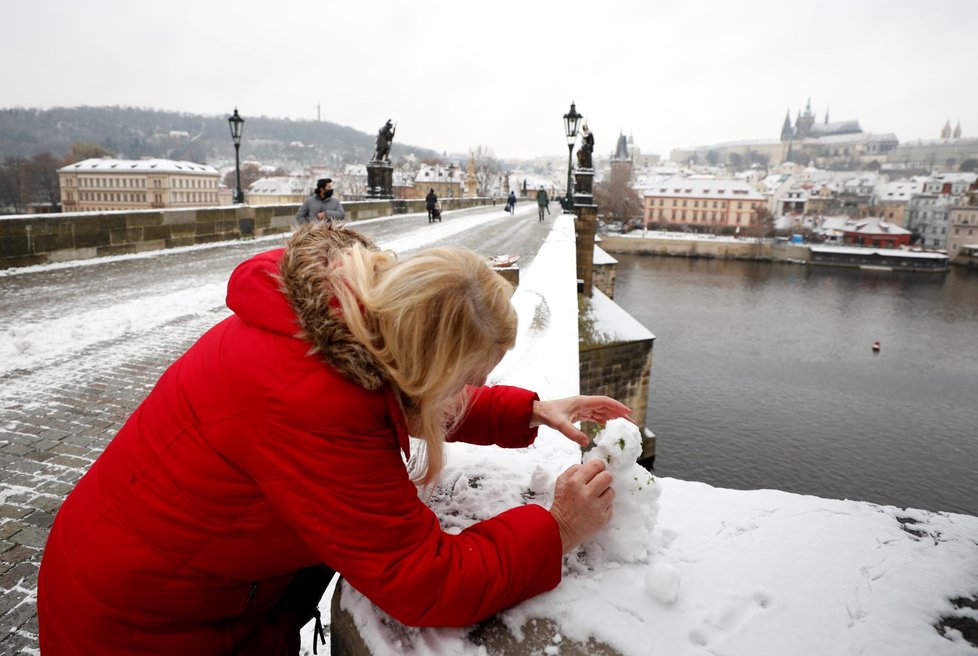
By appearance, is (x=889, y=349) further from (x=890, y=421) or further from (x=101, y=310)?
(x=101, y=310)

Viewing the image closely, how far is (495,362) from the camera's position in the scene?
1.39 m

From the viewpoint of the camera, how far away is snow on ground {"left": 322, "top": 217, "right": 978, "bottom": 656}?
140 cm

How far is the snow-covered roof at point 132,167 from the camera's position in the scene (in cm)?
6312

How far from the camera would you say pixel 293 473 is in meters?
1.18

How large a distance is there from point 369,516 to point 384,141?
79.4 ft

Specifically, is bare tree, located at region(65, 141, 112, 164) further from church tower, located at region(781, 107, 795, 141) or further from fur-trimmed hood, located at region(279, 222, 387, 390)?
church tower, located at region(781, 107, 795, 141)

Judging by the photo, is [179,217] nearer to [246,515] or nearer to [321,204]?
[321,204]

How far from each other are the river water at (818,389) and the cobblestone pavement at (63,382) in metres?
15.3

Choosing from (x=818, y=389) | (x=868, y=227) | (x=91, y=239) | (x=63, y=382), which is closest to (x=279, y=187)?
(x=868, y=227)

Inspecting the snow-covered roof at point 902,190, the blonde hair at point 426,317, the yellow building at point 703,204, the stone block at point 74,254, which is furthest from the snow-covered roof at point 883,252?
the blonde hair at point 426,317

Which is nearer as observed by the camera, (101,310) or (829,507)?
(829,507)

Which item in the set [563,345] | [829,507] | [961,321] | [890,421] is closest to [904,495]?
[890,421]

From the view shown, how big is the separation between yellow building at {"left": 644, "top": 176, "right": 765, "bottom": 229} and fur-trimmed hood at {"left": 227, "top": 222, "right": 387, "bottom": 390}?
84766 millimetres

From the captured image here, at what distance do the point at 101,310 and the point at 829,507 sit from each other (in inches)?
275
